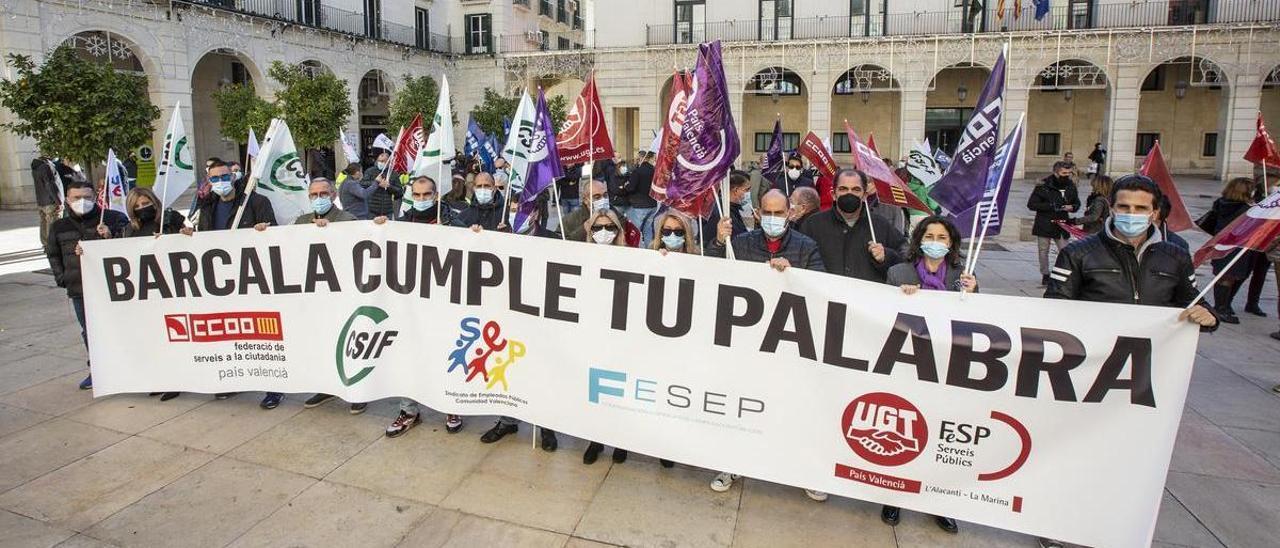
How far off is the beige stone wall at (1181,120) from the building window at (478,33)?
1228 inches

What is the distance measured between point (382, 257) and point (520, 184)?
4.60ft

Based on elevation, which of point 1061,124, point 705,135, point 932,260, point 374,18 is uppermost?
point 374,18

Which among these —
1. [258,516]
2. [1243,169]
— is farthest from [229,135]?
[1243,169]

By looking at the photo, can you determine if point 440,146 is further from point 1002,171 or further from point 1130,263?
point 1130,263

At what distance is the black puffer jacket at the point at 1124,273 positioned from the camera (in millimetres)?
3773

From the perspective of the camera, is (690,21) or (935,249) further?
(690,21)

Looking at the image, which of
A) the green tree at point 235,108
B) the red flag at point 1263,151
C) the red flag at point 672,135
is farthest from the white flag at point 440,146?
the green tree at point 235,108

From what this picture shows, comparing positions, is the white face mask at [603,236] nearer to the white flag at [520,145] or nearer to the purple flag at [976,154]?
the white flag at [520,145]

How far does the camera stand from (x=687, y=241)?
477 centimetres


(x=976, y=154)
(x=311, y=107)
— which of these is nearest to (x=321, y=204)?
(x=976, y=154)

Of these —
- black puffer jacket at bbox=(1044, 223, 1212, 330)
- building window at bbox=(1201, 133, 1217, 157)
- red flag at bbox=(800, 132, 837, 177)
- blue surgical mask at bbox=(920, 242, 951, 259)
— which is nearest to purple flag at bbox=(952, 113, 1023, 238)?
blue surgical mask at bbox=(920, 242, 951, 259)

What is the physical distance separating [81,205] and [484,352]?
3923 millimetres

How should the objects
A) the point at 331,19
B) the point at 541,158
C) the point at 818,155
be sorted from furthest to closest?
the point at 331,19 → the point at 818,155 → the point at 541,158

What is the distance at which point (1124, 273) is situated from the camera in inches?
151
